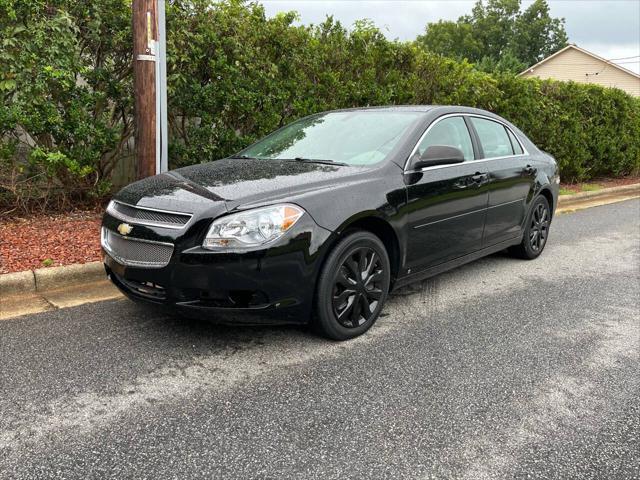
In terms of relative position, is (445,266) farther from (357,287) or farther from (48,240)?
(48,240)

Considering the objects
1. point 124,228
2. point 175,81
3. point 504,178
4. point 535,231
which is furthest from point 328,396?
point 175,81

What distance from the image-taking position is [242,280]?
312cm

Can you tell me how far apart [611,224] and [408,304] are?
5652mm

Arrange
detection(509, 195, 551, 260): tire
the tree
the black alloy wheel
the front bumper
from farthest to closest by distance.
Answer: the tree < detection(509, 195, 551, 260): tire < the black alloy wheel < the front bumper

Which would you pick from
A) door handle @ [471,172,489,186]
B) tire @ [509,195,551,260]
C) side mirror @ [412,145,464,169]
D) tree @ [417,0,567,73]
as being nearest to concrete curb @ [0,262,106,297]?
side mirror @ [412,145,464,169]

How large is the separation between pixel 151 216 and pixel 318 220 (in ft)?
3.24

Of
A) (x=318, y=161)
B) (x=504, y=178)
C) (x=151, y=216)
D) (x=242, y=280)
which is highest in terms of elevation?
(x=318, y=161)

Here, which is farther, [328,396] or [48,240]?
[48,240]

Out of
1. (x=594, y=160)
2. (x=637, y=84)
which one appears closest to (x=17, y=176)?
(x=594, y=160)

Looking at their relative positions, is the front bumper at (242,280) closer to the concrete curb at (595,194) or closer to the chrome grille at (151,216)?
the chrome grille at (151,216)

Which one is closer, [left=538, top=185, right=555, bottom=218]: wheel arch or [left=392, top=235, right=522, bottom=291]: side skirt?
[left=392, top=235, right=522, bottom=291]: side skirt

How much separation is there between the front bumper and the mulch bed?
1744mm

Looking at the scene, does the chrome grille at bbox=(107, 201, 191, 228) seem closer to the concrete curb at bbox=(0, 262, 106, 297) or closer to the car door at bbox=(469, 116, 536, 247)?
the concrete curb at bbox=(0, 262, 106, 297)

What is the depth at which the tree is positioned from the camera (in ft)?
251
